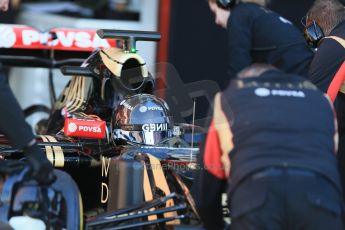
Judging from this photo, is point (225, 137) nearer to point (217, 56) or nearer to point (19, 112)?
point (19, 112)

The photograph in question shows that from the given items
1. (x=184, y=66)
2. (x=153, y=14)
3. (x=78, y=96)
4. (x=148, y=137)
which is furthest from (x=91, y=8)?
(x=148, y=137)

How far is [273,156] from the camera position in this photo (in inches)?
142

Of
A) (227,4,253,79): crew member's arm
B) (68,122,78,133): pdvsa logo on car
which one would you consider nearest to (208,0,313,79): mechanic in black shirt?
(227,4,253,79): crew member's arm

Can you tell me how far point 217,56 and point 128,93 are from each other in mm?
3441

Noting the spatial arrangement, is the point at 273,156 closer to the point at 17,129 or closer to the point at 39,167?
the point at 39,167

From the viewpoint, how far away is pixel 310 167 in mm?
3588

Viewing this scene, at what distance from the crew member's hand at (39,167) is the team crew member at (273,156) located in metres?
0.67

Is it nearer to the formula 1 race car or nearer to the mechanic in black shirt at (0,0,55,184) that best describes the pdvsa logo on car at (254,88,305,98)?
the formula 1 race car

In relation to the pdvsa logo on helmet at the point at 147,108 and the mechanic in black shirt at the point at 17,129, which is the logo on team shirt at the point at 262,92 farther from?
the pdvsa logo on helmet at the point at 147,108

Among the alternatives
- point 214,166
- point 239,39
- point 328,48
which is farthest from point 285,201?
point 328,48

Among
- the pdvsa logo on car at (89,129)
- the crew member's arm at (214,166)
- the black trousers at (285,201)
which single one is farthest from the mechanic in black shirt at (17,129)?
the pdvsa logo on car at (89,129)

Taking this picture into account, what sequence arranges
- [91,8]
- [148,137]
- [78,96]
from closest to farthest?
[148,137]
[78,96]
[91,8]

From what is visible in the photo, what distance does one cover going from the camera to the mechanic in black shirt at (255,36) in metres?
4.72

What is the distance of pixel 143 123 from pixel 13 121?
4.24ft
